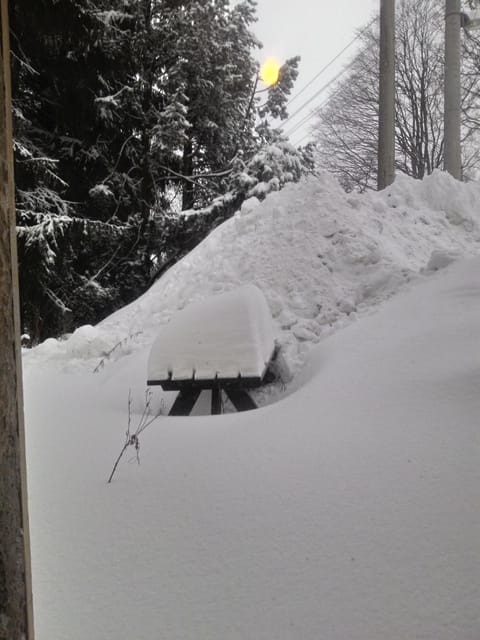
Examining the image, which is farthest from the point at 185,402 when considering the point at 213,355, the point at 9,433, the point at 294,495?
the point at 9,433

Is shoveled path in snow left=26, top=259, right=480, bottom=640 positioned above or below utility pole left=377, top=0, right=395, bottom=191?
below

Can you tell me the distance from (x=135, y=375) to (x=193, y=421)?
4.69 ft

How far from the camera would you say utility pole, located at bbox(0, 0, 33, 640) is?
1.18 meters

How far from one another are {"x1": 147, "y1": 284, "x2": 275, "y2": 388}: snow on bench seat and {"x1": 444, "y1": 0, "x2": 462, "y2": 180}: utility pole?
7711 mm

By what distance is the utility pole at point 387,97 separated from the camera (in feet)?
30.6

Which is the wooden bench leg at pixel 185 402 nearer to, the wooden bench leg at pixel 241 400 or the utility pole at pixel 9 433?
the wooden bench leg at pixel 241 400

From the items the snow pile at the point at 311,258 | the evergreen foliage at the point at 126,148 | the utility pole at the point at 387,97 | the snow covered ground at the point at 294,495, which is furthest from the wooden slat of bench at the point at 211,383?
the utility pole at the point at 387,97

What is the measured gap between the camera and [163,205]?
12039mm

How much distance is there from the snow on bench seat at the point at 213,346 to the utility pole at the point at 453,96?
771 centimetres

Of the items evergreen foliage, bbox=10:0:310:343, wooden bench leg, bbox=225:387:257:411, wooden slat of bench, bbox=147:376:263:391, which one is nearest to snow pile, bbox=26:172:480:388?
wooden bench leg, bbox=225:387:257:411

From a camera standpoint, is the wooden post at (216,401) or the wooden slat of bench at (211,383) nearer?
the wooden slat of bench at (211,383)

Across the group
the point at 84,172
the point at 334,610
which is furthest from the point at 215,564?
the point at 84,172

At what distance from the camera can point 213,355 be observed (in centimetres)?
345

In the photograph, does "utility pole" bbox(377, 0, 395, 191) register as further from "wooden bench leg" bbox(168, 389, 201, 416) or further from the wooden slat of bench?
"wooden bench leg" bbox(168, 389, 201, 416)
